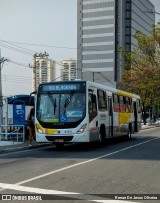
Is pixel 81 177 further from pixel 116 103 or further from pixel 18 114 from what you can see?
pixel 116 103

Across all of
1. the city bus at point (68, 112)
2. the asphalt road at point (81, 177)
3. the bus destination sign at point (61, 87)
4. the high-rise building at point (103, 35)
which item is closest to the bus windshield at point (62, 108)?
the city bus at point (68, 112)

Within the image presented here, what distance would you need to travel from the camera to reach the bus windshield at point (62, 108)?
757 inches

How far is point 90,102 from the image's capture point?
19750 millimetres

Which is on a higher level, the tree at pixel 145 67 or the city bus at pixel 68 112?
the tree at pixel 145 67

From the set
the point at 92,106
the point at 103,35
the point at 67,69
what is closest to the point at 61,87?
the point at 92,106

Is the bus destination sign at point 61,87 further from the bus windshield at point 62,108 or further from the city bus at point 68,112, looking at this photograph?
the bus windshield at point 62,108

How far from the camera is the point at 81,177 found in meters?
11.1

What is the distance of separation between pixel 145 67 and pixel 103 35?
320 ft

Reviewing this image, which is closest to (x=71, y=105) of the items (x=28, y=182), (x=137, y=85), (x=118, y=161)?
(x=118, y=161)

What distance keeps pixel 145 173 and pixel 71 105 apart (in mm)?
7919

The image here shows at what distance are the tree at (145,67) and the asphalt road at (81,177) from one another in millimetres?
47023

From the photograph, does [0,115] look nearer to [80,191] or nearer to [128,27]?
[80,191]

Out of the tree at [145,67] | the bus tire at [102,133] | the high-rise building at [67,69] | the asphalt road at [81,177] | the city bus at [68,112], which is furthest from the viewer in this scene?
the high-rise building at [67,69]

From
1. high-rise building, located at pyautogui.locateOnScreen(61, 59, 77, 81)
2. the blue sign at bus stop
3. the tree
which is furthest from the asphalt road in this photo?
high-rise building, located at pyautogui.locateOnScreen(61, 59, 77, 81)
